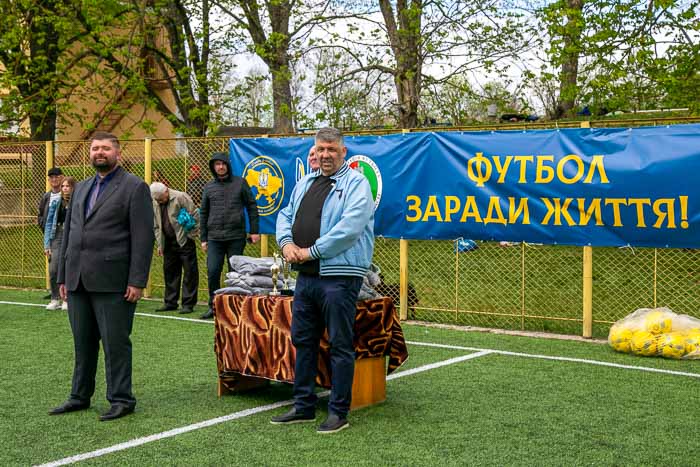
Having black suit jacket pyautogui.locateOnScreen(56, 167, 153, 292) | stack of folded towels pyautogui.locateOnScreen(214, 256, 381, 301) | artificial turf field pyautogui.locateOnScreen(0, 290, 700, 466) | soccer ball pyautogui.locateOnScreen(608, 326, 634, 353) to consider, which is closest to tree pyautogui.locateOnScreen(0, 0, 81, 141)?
artificial turf field pyautogui.locateOnScreen(0, 290, 700, 466)

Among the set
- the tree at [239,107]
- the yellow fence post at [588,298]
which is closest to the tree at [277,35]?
the tree at [239,107]

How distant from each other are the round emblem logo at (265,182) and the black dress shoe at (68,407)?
589 centimetres

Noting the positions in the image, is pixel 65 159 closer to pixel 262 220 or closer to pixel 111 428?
pixel 262 220

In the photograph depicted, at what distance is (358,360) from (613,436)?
6.17ft

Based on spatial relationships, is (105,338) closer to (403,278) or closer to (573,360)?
(573,360)

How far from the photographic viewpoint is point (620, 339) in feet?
29.9

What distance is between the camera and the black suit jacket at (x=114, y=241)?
6387 mm

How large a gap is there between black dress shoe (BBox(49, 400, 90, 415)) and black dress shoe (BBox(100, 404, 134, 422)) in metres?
0.32

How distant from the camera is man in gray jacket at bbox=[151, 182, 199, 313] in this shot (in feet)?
39.2

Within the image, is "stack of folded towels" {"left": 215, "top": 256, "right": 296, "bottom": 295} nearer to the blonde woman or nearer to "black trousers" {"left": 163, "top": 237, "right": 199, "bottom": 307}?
"black trousers" {"left": 163, "top": 237, "right": 199, "bottom": 307}

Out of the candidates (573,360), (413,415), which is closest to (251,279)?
(413,415)

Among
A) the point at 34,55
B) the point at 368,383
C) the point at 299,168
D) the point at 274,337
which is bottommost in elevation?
the point at 368,383

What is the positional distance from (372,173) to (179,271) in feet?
10.3

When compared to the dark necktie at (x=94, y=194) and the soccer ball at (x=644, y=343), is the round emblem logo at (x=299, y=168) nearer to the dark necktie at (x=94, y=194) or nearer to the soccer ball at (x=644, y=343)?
the soccer ball at (x=644, y=343)
